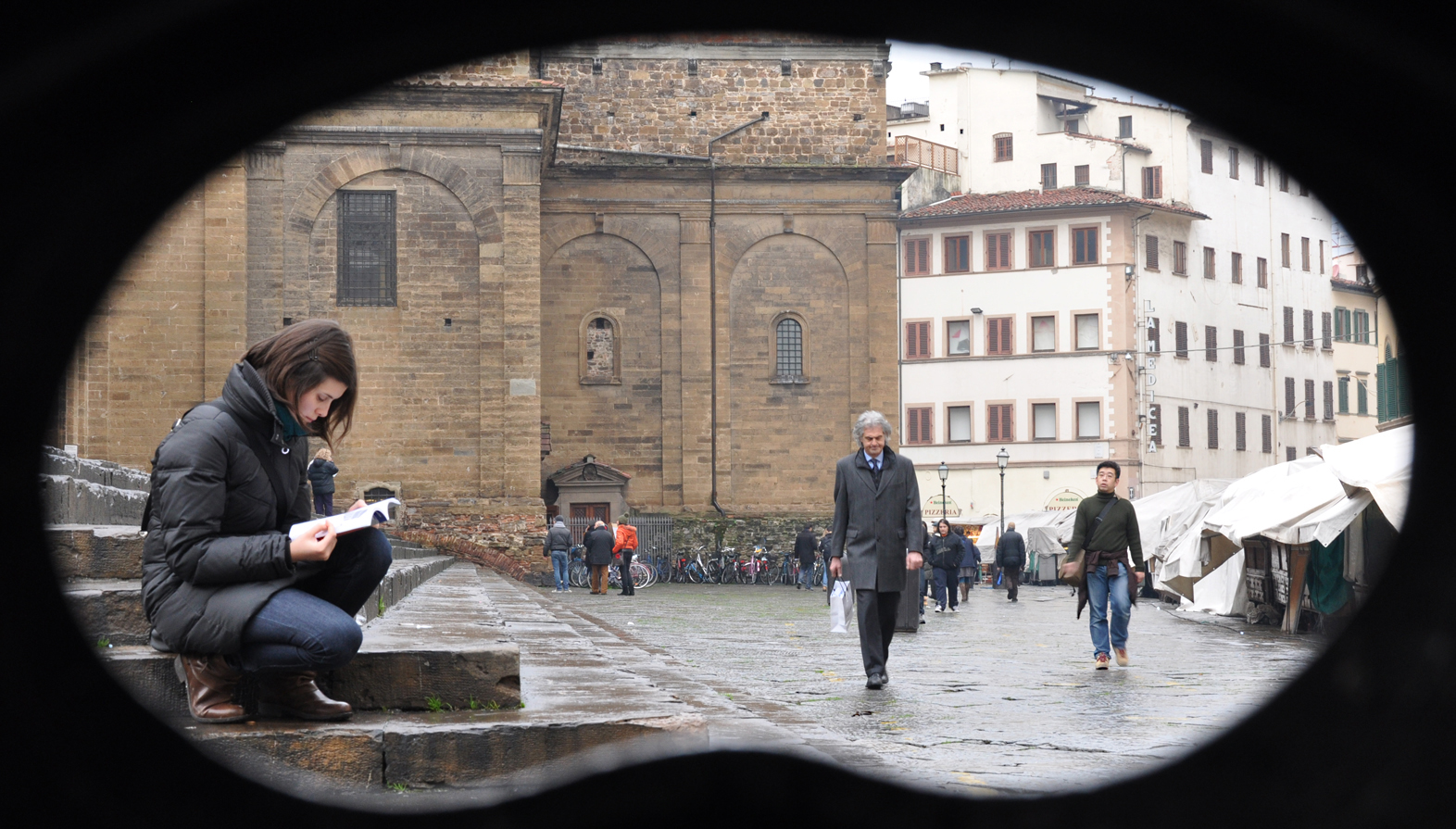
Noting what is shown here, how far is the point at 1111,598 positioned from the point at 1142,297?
44833mm

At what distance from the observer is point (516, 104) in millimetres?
34375

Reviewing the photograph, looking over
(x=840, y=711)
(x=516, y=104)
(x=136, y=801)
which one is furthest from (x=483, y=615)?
(x=516, y=104)

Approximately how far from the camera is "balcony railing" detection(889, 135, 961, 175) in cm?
6269

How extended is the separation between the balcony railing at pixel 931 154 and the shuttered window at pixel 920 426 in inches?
415

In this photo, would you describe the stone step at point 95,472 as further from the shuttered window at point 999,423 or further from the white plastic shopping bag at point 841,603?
the shuttered window at point 999,423

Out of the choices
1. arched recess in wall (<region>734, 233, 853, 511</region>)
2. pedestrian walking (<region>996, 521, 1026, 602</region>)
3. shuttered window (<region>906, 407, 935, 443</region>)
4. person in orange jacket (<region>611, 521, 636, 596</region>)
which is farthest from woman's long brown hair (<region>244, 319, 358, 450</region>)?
shuttered window (<region>906, 407, 935, 443</region>)

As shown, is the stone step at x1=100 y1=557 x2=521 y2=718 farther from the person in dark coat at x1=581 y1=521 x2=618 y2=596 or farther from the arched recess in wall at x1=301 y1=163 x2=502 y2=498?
the arched recess in wall at x1=301 y1=163 x2=502 y2=498

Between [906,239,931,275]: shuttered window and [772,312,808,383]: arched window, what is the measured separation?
59.7 ft

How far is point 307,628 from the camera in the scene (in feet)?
13.6

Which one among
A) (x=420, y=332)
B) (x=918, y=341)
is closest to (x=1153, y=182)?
(x=918, y=341)

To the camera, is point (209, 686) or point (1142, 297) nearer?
point (209, 686)

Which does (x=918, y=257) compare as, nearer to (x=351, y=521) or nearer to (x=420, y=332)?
(x=420, y=332)

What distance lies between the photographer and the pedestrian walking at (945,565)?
2478 centimetres

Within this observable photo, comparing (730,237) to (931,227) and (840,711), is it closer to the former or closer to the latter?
(931,227)
